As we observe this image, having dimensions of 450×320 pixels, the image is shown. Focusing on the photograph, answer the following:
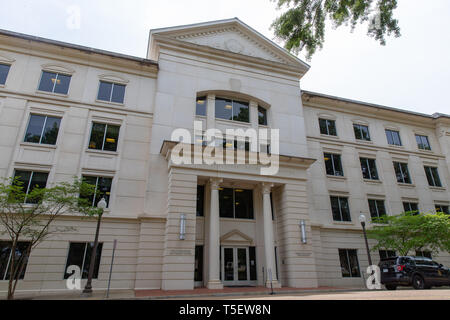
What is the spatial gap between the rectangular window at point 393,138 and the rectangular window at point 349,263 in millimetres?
12498

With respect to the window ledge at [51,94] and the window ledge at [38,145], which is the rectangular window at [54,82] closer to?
the window ledge at [51,94]

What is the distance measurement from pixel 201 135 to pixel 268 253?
9508 millimetres

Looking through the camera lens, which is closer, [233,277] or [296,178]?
[233,277]

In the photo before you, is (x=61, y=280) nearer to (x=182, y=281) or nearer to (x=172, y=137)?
(x=182, y=281)

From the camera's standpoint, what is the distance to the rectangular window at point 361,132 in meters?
26.6

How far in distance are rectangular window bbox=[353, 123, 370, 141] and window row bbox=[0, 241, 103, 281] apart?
23.8 meters

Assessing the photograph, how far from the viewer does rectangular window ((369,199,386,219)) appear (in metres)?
23.7

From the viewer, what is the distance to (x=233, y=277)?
1844cm

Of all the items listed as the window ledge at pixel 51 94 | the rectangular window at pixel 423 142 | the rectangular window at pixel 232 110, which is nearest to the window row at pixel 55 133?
the window ledge at pixel 51 94

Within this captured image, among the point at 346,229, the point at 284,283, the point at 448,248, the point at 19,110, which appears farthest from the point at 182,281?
the point at 448,248

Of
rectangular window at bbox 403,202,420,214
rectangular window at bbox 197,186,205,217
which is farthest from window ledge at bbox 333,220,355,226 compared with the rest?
rectangular window at bbox 197,186,205,217


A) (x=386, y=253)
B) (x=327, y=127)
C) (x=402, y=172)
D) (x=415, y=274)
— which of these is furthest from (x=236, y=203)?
(x=402, y=172)

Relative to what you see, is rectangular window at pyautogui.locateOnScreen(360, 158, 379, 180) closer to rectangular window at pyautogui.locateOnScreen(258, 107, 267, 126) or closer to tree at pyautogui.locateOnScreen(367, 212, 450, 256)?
tree at pyautogui.locateOnScreen(367, 212, 450, 256)

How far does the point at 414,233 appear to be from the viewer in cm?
2069
